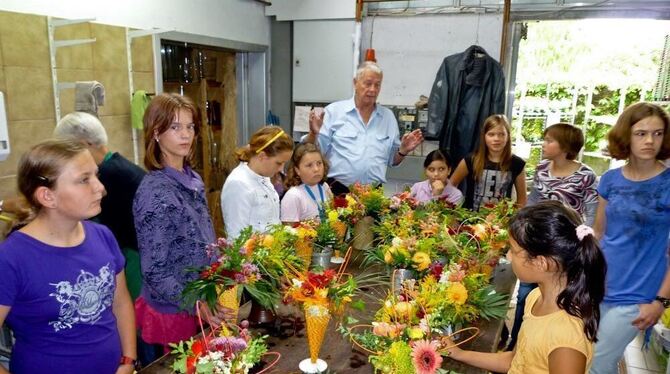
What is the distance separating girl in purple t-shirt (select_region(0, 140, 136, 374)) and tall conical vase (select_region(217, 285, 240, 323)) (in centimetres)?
39

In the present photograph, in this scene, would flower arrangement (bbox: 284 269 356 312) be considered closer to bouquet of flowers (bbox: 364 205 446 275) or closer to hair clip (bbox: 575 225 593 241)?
bouquet of flowers (bbox: 364 205 446 275)

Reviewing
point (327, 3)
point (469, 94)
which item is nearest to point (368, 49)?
point (327, 3)

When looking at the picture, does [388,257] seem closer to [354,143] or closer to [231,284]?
[231,284]

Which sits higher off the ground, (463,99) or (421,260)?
(463,99)

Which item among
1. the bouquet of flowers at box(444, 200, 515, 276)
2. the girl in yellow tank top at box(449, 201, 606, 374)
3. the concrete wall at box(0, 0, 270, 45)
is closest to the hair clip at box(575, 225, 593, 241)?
the girl in yellow tank top at box(449, 201, 606, 374)

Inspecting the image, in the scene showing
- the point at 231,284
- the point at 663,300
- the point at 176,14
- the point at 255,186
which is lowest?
the point at 663,300

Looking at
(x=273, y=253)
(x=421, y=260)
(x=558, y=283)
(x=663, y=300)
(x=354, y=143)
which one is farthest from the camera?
(x=354, y=143)

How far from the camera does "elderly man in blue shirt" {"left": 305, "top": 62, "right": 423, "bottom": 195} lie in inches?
130

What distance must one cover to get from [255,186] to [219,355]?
119cm

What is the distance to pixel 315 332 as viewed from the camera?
141cm

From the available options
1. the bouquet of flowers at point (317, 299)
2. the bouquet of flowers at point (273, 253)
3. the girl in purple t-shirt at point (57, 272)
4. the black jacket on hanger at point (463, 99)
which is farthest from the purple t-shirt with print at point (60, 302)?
the black jacket on hanger at point (463, 99)

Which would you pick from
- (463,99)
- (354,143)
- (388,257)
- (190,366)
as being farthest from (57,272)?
(463,99)

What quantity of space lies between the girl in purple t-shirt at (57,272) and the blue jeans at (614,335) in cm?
206

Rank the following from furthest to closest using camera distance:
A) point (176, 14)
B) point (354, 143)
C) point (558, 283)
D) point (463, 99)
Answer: point (463, 99), point (176, 14), point (354, 143), point (558, 283)
